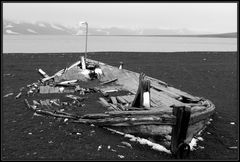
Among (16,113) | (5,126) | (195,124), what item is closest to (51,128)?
(5,126)

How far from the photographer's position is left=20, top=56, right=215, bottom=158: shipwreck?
35.9 ft

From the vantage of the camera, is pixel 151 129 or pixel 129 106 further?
pixel 129 106

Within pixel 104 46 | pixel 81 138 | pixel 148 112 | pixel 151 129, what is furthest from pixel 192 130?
pixel 104 46

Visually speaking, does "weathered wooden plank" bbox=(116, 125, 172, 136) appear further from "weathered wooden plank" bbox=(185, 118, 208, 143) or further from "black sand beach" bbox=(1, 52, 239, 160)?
"weathered wooden plank" bbox=(185, 118, 208, 143)

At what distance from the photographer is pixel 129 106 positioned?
43.5 ft

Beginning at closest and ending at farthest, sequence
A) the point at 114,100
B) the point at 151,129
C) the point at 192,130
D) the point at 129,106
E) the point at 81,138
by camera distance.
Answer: the point at 151,129 < the point at 81,138 < the point at 192,130 < the point at 129,106 < the point at 114,100

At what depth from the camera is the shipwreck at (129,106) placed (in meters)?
11.0

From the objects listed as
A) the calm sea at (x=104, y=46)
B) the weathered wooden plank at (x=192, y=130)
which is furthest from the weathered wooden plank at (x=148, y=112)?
the calm sea at (x=104, y=46)

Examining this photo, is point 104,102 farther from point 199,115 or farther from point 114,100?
point 199,115

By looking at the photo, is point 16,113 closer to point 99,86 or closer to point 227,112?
point 99,86

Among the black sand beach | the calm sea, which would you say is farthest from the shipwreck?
the calm sea

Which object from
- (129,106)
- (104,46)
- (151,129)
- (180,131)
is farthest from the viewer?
(104,46)

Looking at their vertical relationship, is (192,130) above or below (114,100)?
below

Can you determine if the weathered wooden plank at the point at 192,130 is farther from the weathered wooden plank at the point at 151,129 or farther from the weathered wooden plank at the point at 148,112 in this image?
the weathered wooden plank at the point at 148,112
